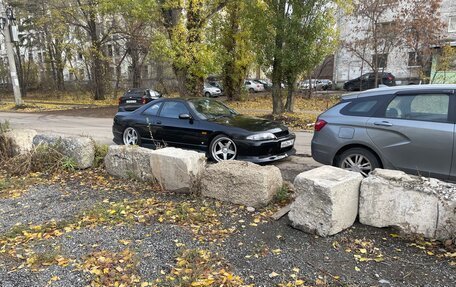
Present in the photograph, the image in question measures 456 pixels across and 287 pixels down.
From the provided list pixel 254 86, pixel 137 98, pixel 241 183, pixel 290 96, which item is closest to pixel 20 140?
pixel 241 183

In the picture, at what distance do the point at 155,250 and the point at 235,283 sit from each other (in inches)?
38.1

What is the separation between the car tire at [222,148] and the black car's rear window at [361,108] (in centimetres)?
219

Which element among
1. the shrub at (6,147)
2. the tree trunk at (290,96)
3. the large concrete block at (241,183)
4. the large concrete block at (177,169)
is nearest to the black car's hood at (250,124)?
the large concrete block at (177,169)

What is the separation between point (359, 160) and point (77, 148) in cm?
483

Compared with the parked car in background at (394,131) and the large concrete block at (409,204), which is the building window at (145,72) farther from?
the large concrete block at (409,204)

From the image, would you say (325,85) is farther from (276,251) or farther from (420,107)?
(276,251)

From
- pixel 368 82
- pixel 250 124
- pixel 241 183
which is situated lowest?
pixel 241 183

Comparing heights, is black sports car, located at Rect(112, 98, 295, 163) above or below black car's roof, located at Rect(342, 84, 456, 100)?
below

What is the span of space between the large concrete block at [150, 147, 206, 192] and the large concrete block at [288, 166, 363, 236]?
1590 mm

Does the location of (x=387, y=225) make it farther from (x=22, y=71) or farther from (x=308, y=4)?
(x=22, y=71)

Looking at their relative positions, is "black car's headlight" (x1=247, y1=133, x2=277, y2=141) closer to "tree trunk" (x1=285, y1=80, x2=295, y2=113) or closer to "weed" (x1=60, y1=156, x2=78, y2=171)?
"weed" (x1=60, y1=156, x2=78, y2=171)

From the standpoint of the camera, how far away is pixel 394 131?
5102 millimetres

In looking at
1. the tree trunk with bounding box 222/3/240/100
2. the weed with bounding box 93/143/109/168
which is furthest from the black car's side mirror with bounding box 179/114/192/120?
the tree trunk with bounding box 222/3/240/100

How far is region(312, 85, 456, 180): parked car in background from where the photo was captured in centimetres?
476
